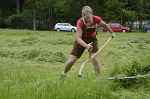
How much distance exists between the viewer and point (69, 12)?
124 ft

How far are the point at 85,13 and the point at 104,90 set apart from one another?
1.61 meters

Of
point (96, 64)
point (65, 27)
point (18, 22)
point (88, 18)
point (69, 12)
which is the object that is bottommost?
point (18, 22)

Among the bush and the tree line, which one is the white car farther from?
the bush

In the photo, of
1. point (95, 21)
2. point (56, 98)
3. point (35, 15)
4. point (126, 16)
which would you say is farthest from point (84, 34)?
point (35, 15)

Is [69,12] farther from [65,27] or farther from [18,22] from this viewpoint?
[18,22]

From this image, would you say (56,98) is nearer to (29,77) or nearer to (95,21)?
(29,77)

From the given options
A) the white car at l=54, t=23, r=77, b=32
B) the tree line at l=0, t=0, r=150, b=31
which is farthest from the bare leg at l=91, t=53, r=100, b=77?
the tree line at l=0, t=0, r=150, b=31

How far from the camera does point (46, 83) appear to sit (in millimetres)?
4328

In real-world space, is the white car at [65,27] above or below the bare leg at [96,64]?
below

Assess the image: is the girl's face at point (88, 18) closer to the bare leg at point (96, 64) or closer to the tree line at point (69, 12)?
the bare leg at point (96, 64)

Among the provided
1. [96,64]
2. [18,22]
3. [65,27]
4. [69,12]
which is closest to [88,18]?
[96,64]

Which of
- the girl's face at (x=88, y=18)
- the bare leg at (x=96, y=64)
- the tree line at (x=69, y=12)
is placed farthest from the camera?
the tree line at (x=69, y=12)

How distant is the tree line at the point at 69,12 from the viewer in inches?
1395

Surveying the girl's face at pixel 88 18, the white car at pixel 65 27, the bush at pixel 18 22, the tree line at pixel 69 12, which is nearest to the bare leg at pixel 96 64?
the girl's face at pixel 88 18
